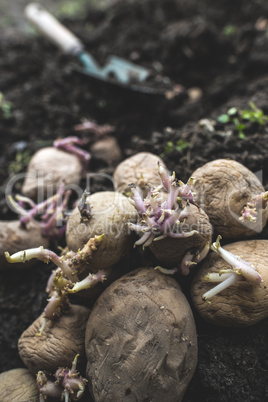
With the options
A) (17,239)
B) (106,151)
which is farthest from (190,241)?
(106,151)

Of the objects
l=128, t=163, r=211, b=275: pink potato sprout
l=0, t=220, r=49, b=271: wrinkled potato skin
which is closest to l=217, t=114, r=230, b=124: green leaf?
Result: l=128, t=163, r=211, b=275: pink potato sprout

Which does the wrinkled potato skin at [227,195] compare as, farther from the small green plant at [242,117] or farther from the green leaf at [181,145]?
the small green plant at [242,117]

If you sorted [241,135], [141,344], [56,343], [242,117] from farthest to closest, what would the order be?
1. [242,117]
2. [241,135]
3. [56,343]
4. [141,344]

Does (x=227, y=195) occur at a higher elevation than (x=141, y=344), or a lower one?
higher

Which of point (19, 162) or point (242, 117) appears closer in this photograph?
point (242, 117)

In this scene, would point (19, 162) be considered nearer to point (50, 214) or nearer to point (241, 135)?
point (50, 214)

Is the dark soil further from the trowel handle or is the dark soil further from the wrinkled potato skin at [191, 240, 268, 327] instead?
the trowel handle

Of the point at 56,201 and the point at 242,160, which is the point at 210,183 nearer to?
→ the point at 242,160
